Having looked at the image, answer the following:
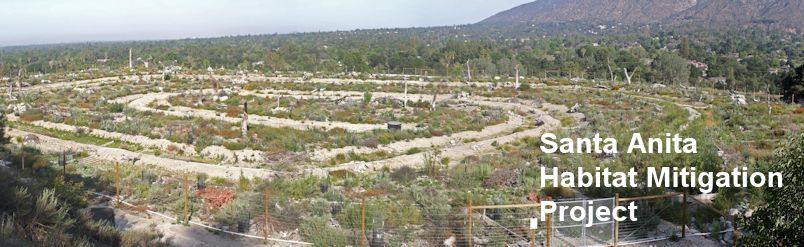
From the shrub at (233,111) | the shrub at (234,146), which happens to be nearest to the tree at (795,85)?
the shrub at (233,111)

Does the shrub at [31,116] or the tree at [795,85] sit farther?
the tree at [795,85]

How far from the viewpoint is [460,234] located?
11.9 metres

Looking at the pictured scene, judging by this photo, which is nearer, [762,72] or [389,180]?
[389,180]

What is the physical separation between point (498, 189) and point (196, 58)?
94.3 m

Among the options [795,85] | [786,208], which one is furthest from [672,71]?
[786,208]

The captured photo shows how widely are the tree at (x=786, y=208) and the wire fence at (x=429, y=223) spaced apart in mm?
2538

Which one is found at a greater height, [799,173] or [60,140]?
[799,173]

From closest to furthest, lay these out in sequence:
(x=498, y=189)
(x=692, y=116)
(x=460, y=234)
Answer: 1. (x=460, y=234)
2. (x=498, y=189)
3. (x=692, y=116)

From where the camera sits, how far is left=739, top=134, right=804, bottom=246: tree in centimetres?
805

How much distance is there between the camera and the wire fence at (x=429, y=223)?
38.3ft

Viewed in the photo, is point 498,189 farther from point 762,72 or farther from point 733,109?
point 762,72

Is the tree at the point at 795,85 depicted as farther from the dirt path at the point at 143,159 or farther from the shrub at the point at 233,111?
the dirt path at the point at 143,159

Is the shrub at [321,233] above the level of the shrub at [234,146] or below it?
above

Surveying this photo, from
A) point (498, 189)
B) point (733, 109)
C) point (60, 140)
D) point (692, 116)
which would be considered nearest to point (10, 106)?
point (60, 140)
